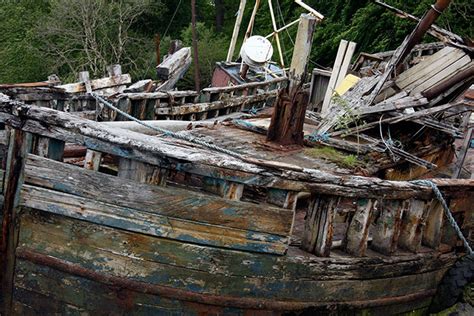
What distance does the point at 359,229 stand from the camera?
479 cm

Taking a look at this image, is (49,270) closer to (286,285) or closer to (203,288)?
(203,288)

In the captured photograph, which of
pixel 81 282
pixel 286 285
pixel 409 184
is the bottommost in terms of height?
pixel 81 282

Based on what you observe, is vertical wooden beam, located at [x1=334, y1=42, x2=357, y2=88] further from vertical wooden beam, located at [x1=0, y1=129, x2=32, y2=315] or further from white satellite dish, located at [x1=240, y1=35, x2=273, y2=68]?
vertical wooden beam, located at [x1=0, y1=129, x2=32, y2=315]

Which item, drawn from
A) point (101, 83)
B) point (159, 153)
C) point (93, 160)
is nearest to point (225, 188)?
point (159, 153)

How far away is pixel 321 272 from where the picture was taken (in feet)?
15.0

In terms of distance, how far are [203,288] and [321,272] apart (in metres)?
0.95

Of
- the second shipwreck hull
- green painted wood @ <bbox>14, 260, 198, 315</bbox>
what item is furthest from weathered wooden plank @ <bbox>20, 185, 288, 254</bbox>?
green painted wood @ <bbox>14, 260, 198, 315</bbox>

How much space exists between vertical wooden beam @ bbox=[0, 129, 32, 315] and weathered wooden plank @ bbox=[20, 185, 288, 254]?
19cm

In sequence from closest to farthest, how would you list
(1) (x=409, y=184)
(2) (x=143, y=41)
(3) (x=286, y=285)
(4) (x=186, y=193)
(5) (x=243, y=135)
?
(4) (x=186, y=193)
(3) (x=286, y=285)
(1) (x=409, y=184)
(5) (x=243, y=135)
(2) (x=143, y=41)

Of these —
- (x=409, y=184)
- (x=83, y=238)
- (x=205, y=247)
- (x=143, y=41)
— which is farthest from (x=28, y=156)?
(x=143, y=41)

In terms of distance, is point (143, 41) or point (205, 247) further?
point (143, 41)

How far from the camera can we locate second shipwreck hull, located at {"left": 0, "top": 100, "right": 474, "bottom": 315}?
4.18 metres

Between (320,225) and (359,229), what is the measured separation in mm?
409

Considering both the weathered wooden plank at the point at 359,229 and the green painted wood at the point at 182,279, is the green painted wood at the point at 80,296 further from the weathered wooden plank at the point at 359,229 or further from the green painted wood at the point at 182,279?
the weathered wooden plank at the point at 359,229
